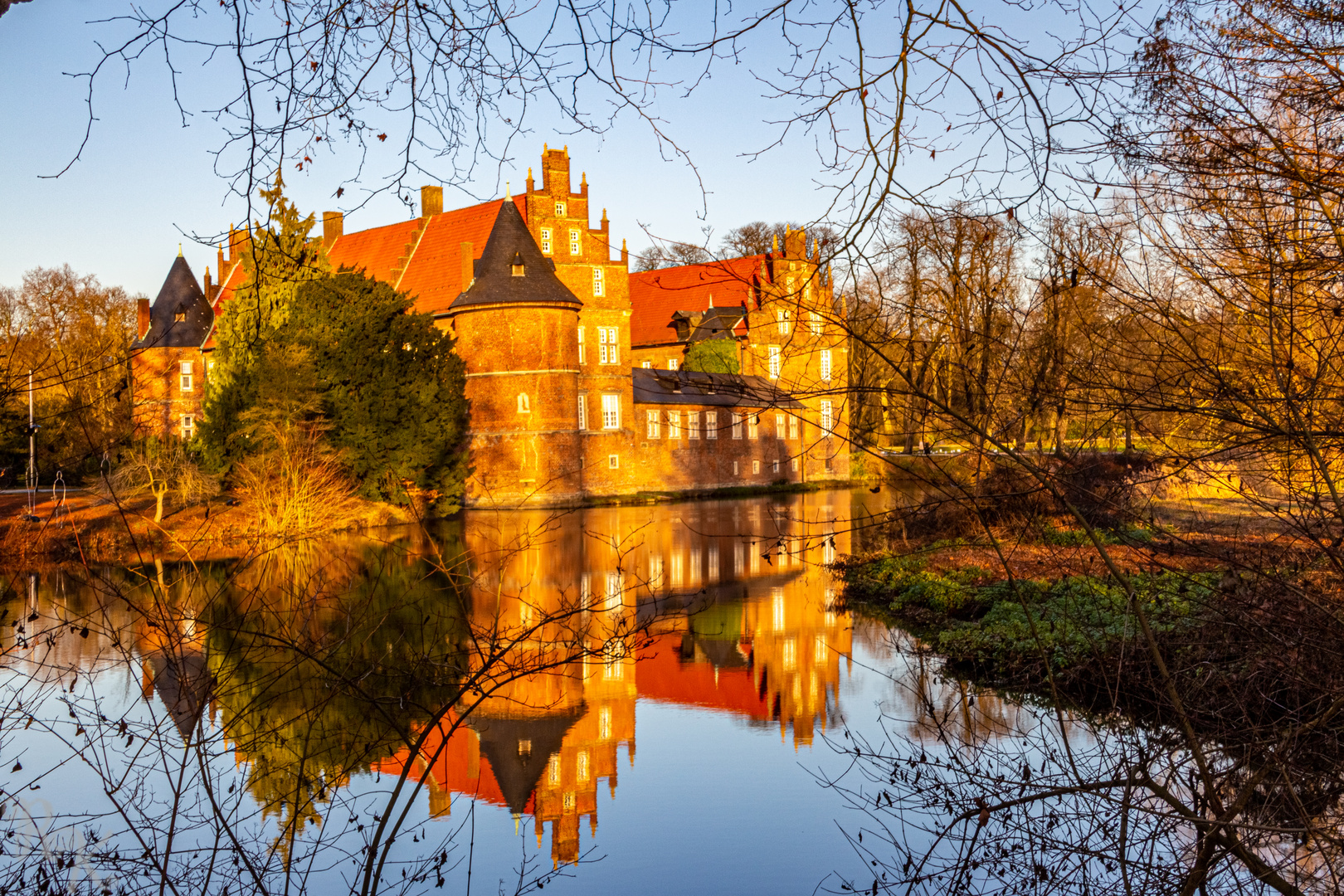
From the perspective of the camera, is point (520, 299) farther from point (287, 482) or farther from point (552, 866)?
point (552, 866)

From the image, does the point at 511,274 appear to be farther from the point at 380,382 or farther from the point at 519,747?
the point at 519,747

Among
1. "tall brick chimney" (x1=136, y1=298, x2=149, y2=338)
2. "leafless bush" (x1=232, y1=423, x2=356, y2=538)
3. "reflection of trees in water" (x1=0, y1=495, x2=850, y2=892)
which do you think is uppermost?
"tall brick chimney" (x1=136, y1=298, x2=149, y2=338)

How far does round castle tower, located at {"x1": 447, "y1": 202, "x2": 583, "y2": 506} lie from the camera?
3102 cm

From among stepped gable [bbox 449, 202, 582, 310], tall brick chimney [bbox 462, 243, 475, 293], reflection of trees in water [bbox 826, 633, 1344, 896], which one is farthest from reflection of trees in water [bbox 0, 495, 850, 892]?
tall brick chimney [bbox 462, 243, 475, 293]

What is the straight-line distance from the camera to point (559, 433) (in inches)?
1248

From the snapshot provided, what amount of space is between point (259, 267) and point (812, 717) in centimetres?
689

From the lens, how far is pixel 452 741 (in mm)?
8898

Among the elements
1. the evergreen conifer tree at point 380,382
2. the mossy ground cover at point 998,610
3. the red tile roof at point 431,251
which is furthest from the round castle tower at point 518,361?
the mossy ground cover at point 998,610

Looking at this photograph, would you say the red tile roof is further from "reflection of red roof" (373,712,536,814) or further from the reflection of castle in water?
"reflection of red roof" (373,712,536,814)

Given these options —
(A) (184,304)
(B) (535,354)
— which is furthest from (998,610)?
(A) (184,304)

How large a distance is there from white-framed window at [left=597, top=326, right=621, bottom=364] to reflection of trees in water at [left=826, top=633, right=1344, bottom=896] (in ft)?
82.5

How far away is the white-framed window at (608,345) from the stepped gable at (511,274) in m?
2.60

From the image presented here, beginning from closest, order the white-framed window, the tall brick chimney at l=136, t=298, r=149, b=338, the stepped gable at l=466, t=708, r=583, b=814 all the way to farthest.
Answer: the stepped gable at l=466, t=708, r=583, b=814 → the white-framed window → the tall brick chimney at l=136, t=298, r=149, b=338

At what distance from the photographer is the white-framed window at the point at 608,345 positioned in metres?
34.3
